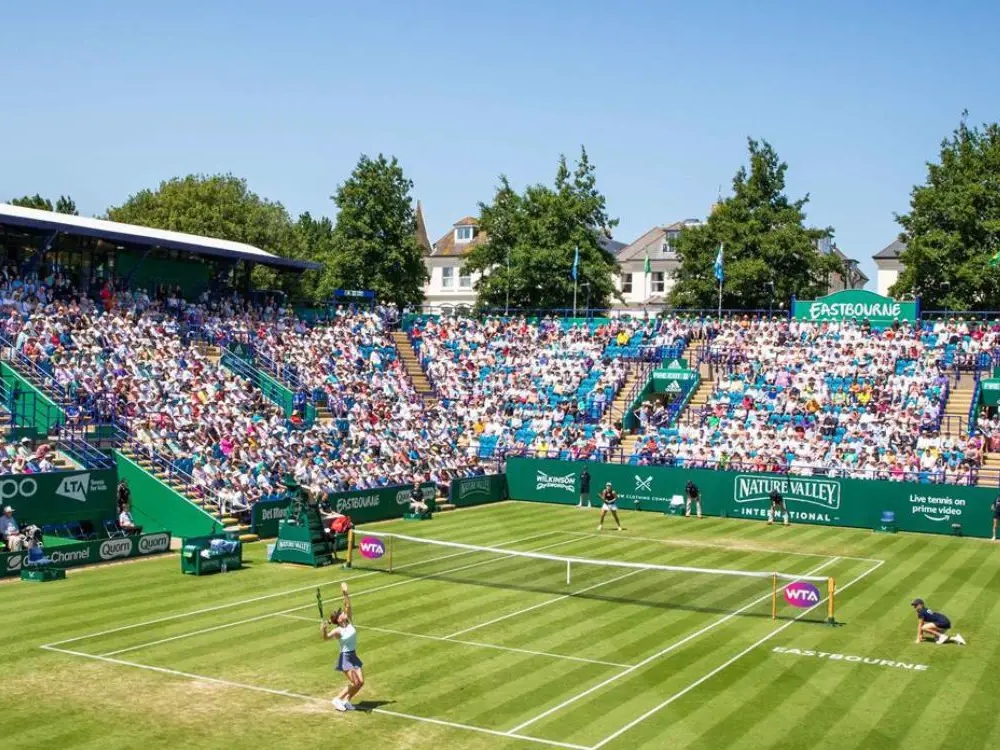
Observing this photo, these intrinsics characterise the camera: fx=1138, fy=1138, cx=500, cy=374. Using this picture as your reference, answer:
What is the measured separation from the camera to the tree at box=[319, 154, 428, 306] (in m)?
77.2

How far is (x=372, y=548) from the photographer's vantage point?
104ft

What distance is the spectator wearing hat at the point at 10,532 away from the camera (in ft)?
98.5

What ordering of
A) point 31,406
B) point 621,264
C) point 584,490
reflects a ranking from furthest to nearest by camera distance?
point 621,264 < point 584,490 < point 31,406

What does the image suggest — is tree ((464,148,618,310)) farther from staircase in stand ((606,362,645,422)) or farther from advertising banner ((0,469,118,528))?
advertising banner ((0,469,118,528))

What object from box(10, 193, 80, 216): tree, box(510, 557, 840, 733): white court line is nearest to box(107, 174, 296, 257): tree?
box(10, 193, 80, 216): tree

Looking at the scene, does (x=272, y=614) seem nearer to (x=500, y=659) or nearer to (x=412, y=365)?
(x=500, y=659)

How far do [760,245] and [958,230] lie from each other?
11893 mm

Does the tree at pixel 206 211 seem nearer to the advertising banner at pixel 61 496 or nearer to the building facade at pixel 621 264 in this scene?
the building facade at pixel 621 264

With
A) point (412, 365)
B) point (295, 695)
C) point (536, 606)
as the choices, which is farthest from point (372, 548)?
point (412, 365)

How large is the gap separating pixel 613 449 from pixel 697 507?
19.5 feet

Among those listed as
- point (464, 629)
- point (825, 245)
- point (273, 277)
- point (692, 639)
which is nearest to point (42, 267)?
point (464, 629)

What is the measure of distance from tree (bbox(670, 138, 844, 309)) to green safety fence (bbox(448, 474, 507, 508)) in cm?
2904

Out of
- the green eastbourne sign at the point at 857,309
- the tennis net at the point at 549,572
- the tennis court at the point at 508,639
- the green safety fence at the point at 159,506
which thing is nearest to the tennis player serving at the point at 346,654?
the tennis court at the point at 508,639

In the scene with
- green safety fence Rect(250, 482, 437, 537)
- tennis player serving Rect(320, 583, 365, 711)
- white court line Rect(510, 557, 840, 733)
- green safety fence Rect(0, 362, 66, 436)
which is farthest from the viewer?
green safety fence Rect(0, 362, 66, 436)
